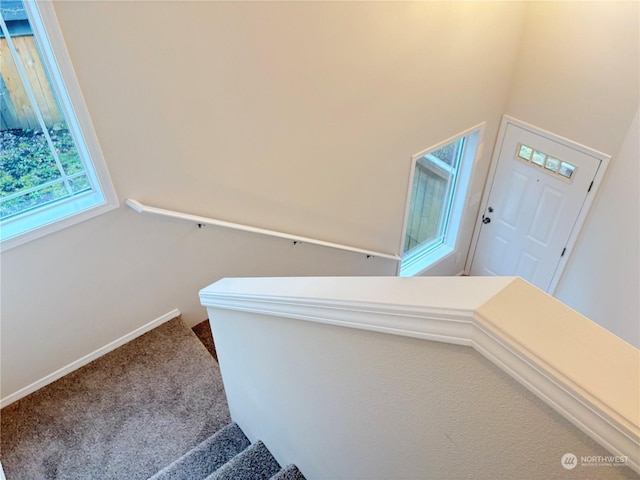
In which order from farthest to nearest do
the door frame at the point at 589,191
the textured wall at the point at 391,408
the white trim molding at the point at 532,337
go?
the door frame at the point at 589,191, the textured wall at the point at 391,408, the white trim molding at the point at 532,337

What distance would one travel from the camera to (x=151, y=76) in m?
2.33

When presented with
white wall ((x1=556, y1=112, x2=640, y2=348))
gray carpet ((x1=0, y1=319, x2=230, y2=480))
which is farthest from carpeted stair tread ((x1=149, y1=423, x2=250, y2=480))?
white wall ((x1=556, y1=112, x2=640, y2=348))

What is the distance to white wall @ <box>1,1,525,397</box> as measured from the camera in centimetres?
233

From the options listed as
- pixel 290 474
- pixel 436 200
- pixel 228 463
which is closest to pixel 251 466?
pixel 228 463

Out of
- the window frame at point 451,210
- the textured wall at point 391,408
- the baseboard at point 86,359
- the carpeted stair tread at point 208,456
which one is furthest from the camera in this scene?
the window frame at point 451,210

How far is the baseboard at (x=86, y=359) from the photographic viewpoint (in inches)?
113

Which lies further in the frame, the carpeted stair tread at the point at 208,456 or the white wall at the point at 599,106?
the white wall at the point at 599,106

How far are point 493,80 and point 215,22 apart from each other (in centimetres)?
271

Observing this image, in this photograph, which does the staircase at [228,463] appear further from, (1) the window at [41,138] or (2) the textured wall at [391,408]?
(1) the window at [41,138]

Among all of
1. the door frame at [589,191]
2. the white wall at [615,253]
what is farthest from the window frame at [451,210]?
the white wall at [615,253]

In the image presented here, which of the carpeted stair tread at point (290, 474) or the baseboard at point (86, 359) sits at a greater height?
the carpeted stair tread at point (290, 474)

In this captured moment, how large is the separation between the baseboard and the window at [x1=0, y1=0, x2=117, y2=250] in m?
1.03

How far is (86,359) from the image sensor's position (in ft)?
10.1

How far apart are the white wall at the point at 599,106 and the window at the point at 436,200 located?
0.68 meters
